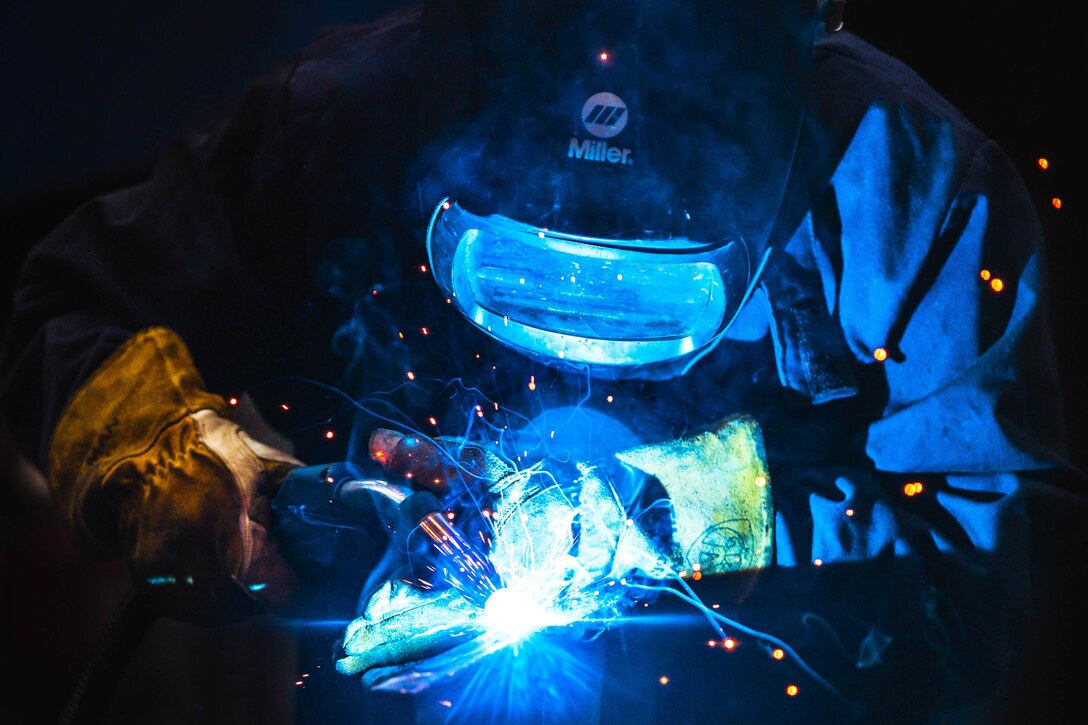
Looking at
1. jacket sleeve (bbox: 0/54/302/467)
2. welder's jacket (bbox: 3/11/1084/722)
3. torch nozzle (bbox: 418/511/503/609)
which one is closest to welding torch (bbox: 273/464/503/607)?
torch nozzle (bbox: 418/511/503/609)

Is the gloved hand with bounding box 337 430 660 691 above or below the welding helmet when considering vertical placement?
below

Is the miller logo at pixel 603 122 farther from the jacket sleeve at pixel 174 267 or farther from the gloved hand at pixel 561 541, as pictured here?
the jacket sleeve at pixel 174 267

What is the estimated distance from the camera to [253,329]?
3.09 feet

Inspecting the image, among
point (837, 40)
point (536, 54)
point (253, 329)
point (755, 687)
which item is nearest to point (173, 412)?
point (253, 329)

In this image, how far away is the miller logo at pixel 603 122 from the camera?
66cm

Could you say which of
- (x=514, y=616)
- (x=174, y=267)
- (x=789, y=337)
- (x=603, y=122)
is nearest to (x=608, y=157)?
(x=603, y=122)

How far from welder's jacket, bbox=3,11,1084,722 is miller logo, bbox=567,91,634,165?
216 millimetres

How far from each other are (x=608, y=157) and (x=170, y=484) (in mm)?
557

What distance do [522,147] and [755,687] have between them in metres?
0.57

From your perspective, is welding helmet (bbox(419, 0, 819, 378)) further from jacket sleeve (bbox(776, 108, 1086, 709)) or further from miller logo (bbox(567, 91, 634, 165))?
jacket sleeve (bbox(776, 108, 1086, 709))

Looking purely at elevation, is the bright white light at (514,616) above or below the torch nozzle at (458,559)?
below

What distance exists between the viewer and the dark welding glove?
81cm

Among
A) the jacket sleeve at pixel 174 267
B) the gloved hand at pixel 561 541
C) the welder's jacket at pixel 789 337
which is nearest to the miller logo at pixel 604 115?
the welder's jacket at pixel 789 337

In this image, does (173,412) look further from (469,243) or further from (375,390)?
(469,243)
